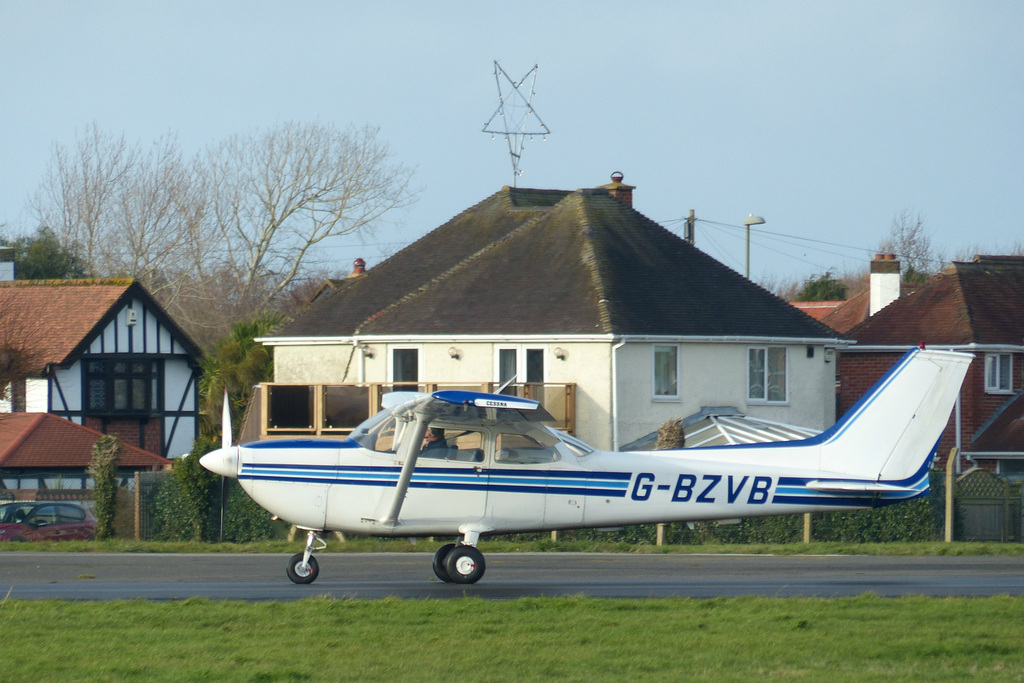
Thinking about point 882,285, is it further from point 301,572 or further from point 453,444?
point 301,572

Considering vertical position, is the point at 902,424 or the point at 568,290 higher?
the point at 568,290

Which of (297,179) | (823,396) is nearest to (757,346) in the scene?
(823,396)

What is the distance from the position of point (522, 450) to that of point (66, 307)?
88.4ft

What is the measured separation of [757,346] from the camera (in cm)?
2988

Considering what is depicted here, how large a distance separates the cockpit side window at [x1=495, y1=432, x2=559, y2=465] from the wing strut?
91 centimetres

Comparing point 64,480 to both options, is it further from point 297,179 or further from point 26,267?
point 297,179

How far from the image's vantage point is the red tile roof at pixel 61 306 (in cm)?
3428

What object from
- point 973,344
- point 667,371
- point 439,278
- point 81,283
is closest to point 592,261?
point 667,371

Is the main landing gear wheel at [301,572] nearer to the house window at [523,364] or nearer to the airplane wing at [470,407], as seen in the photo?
the airplane wing at [470,407]

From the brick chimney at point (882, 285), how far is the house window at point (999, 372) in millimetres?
6126

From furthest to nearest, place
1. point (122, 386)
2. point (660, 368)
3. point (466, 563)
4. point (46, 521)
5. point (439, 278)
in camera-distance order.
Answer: point (122, 386), point (439, 278), point (660, 368), point (46, 521), point (466, 563)

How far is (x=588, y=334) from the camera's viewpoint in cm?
2803

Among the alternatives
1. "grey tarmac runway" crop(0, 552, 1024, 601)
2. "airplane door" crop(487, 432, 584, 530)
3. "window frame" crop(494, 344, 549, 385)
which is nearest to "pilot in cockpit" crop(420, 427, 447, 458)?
"airplane door" crop(487, 432, 584, 530)

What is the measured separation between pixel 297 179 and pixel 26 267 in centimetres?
1234
